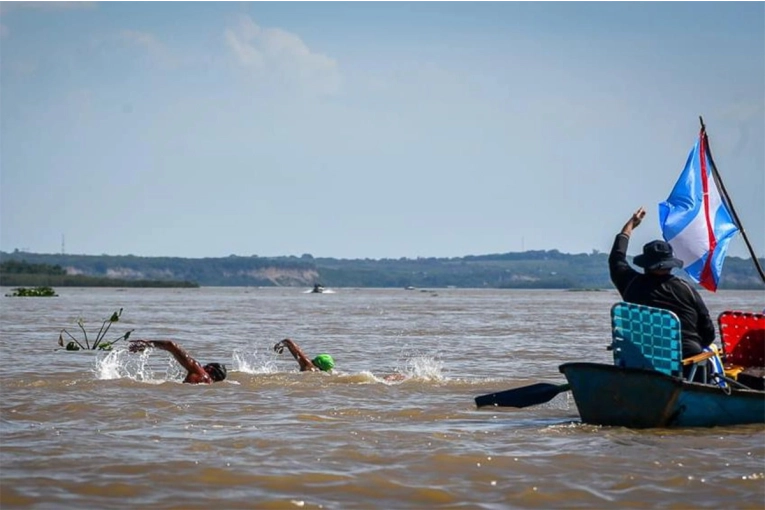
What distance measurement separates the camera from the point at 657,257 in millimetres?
12680

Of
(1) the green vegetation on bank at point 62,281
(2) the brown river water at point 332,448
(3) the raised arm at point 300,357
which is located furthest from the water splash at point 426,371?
(1) the green vegetation on bank at point 62,281

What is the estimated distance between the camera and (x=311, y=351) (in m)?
26.8

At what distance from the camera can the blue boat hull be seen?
40.6 ft

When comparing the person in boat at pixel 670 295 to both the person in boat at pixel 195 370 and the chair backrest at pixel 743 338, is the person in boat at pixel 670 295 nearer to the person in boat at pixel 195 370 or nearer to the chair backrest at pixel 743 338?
the chair backrest at pixel 743 338

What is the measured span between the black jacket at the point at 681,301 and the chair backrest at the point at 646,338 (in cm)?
26

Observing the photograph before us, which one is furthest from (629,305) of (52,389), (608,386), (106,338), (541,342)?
(106,338)

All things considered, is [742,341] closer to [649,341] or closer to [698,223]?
[698,223]

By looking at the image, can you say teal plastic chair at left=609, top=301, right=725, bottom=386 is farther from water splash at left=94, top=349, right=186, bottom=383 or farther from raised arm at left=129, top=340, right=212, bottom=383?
water splash at left=94, top=349, right=186, bottom=383

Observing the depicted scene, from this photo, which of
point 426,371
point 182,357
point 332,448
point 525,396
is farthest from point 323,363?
point 332,448

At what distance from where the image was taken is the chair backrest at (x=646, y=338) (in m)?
12.4

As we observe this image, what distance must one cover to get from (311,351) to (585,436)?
48.8 feet

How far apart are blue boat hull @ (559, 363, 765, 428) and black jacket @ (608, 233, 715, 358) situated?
1.68 feet

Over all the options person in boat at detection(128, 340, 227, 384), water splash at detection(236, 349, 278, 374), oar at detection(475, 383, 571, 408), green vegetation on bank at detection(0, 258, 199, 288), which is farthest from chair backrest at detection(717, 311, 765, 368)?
green vegetation on bank at detection(0, 258, 199, 288)

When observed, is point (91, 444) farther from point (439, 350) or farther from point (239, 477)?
point (439, 350)
